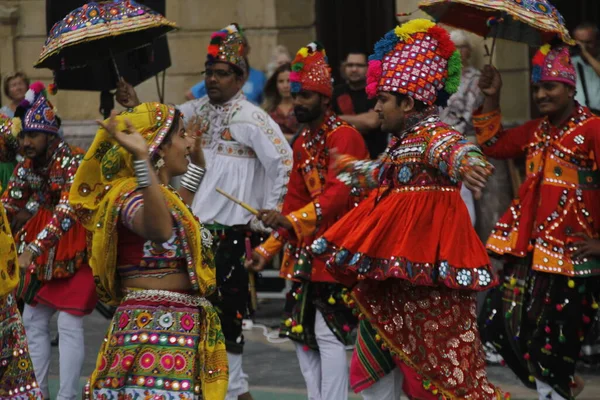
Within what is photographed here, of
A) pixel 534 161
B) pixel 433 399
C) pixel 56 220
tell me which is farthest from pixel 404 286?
pixel 56 220

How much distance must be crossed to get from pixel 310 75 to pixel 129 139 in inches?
114

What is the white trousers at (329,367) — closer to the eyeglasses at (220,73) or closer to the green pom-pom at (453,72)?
the eyeglasses at (220,73)

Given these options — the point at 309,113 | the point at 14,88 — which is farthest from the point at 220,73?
the point at 14,88

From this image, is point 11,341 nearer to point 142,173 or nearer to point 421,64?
point 142,173

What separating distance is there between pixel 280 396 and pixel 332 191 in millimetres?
1826

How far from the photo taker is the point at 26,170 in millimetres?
8508

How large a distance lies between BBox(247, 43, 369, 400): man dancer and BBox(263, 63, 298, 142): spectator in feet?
11.4

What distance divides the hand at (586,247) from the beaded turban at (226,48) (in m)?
2.65

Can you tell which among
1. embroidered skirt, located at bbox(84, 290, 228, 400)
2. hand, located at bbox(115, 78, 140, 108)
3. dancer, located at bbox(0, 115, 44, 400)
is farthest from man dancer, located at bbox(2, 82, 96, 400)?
embroidered skirt, located at bbox(84, 290, 228, 400)

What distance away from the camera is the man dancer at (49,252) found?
328 inches

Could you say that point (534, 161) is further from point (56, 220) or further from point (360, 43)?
point (360, 43)

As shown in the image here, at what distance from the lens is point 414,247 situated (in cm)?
619

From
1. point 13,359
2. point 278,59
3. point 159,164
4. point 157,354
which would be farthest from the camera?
point 278,59

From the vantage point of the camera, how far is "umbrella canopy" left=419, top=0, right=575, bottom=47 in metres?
6.82
